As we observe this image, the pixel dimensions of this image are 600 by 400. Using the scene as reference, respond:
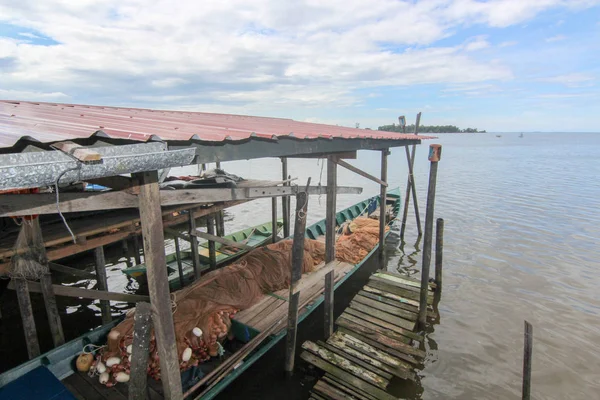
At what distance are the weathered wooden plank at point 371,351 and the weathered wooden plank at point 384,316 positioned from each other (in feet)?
2.64

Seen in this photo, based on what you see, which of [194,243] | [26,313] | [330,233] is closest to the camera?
[26,313]

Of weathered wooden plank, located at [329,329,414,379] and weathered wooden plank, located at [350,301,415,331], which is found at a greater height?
weathered wooden plank, located at [350,301,415,331]

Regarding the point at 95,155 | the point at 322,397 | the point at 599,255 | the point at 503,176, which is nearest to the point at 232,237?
the point at 322,397

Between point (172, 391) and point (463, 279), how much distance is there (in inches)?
406

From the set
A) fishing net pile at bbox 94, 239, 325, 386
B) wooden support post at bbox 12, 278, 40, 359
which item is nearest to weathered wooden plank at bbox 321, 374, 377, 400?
fishing net pile at bbox 94, 239, 325, 386

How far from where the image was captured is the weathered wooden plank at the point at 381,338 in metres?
6.13

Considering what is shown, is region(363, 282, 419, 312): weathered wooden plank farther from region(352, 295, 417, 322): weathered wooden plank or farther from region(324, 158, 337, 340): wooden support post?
region(324, 158, 337, 340): wooden support post

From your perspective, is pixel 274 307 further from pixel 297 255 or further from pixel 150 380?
pixel 150 380

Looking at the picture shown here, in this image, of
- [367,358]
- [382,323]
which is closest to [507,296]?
[382,323]

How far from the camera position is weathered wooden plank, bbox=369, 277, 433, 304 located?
7.88m

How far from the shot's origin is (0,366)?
6.89 metres

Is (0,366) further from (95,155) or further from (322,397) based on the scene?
(95,155)

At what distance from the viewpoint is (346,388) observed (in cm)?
554

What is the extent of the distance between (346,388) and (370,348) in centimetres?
101
